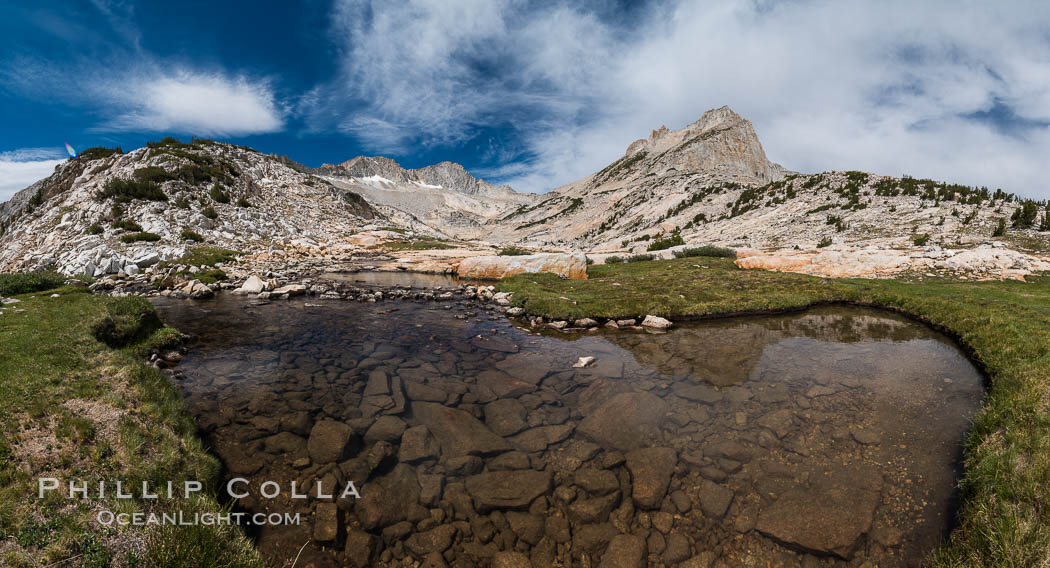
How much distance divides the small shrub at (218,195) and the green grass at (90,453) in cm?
6695

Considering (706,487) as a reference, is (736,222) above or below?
above

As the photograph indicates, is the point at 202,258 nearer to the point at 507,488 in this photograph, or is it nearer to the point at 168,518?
the point at 168,518

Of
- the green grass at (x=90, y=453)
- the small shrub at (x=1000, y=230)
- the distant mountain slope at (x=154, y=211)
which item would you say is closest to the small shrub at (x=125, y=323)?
the green grass at (x=90, y=453)

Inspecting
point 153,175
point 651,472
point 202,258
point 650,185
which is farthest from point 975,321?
point 650,185

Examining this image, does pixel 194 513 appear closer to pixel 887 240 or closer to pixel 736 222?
pixel 887 240

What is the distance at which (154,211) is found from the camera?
49.3 meters

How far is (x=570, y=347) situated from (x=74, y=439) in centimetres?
1336

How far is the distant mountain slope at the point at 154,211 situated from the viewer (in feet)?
125

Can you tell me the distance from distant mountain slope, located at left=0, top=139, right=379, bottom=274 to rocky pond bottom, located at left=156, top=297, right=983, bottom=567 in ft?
130

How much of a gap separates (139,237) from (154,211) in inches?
488

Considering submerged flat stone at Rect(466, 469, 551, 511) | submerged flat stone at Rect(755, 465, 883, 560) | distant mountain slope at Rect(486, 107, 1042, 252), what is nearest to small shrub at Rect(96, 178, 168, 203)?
submerged flat stone at Rect(466, 469, 551, 511)

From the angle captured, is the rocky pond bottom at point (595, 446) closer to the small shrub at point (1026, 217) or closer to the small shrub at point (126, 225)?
the small shrub at point (1026, 217)

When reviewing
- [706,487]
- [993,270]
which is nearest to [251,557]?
[706,487]

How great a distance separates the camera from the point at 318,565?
539 cm
